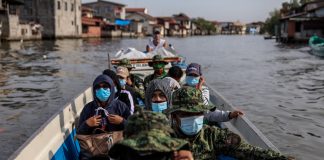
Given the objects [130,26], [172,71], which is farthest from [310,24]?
[130,26]

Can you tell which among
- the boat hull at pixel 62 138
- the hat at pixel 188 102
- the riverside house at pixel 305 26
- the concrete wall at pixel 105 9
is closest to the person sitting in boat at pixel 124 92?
the boat hull at pixel 62 138

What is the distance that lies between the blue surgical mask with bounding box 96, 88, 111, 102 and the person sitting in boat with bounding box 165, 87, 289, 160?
4.56ft

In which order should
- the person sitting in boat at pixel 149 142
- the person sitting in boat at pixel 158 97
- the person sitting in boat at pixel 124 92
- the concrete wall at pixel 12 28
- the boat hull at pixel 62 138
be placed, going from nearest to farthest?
the person sitting in boat at pixel 149 142, the boat hull at pixel 62 138, the person sitting in boat at pixel 158 97, the person sitting in boat at pixel 124 92, the concrete wall at pixel 12 28

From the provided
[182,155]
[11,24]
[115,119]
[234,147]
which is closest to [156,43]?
[115,119]

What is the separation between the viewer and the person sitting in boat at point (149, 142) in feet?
6.29

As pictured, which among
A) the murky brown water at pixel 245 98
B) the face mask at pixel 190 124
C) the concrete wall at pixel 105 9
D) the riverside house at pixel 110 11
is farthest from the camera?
the concrete wall at pixel 105 9

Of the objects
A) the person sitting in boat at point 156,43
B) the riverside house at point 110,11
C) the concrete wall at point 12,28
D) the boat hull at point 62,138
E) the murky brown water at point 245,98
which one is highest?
the riverside house at point 110,11

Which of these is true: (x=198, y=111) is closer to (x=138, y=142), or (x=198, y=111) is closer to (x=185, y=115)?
(x=185, y=115)

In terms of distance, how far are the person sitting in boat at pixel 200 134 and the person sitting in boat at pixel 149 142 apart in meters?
0.82

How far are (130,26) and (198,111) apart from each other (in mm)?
101130

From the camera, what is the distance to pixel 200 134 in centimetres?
317

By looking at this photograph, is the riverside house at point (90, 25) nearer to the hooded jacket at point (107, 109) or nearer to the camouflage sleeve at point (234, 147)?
the hooded jacket at point (107, 109)

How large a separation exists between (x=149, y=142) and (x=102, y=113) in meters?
2.58

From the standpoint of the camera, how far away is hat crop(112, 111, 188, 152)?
6.29ft
